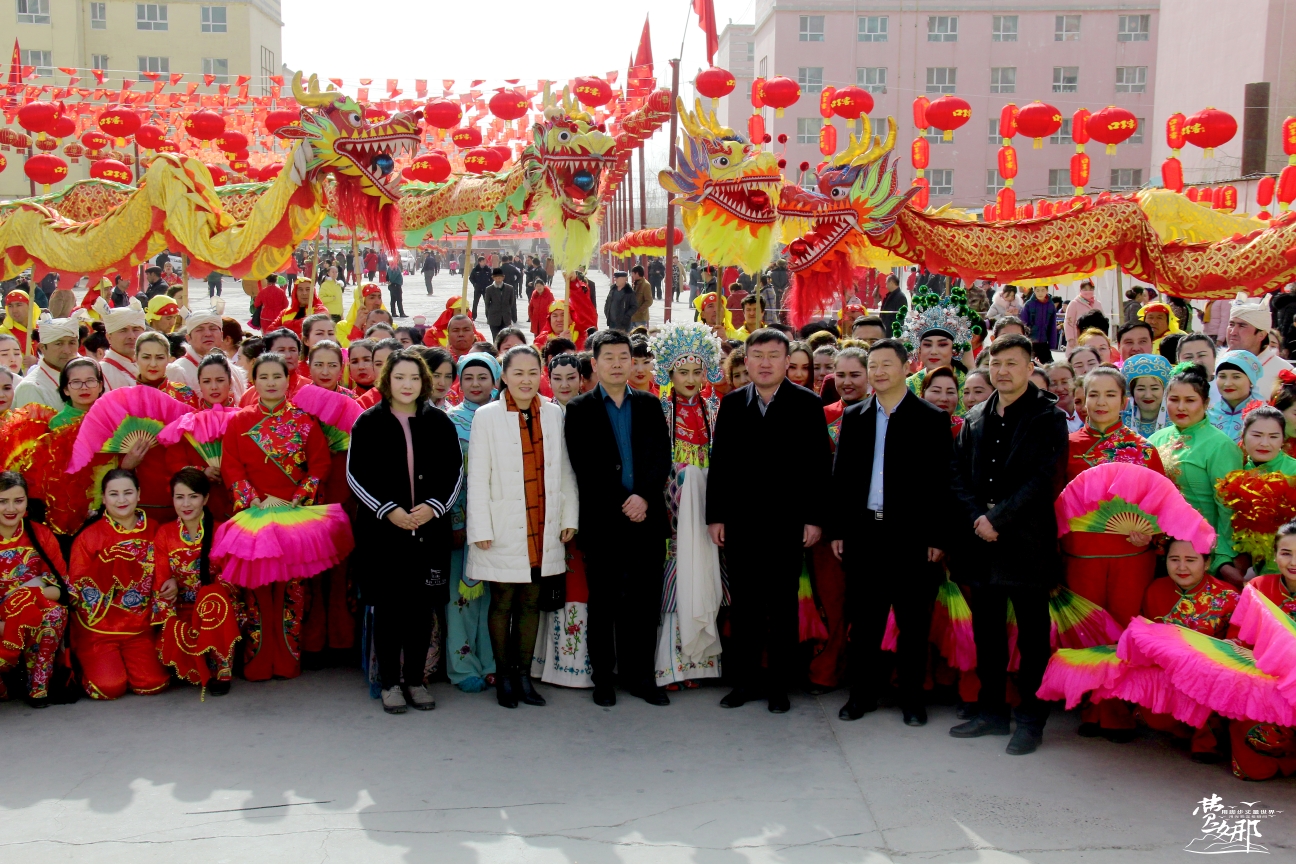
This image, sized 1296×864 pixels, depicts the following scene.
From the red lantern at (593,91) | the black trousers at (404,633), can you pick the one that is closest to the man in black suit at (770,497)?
the black trousers at (404,633)

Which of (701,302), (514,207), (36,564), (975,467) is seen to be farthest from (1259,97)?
(36,564)

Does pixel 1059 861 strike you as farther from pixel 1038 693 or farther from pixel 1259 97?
pixel 1259 97

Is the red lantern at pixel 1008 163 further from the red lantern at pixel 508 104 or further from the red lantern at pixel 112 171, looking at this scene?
the red lantern at pixel 112 171

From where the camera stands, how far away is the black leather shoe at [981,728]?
4.11 meters

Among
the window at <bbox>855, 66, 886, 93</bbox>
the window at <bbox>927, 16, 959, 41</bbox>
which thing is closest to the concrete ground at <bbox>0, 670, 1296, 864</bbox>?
the window at <bbox>855, 66, 886, 93</bbox>

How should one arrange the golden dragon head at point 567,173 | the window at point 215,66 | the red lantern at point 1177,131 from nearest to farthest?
the golden dragon head at point 567,173, the red lantern at point 1177,131, the window at point 215,66

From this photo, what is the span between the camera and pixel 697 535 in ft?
14.9

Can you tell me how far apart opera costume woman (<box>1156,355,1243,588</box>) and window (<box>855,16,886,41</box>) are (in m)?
39.3

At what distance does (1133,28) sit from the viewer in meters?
40.7

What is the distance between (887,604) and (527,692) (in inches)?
59.7

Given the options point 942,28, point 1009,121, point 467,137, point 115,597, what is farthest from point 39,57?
point 115,597

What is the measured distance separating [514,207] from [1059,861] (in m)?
7.41

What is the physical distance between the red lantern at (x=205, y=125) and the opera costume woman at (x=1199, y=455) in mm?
16580

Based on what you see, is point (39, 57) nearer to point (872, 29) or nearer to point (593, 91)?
point (872, 29)
